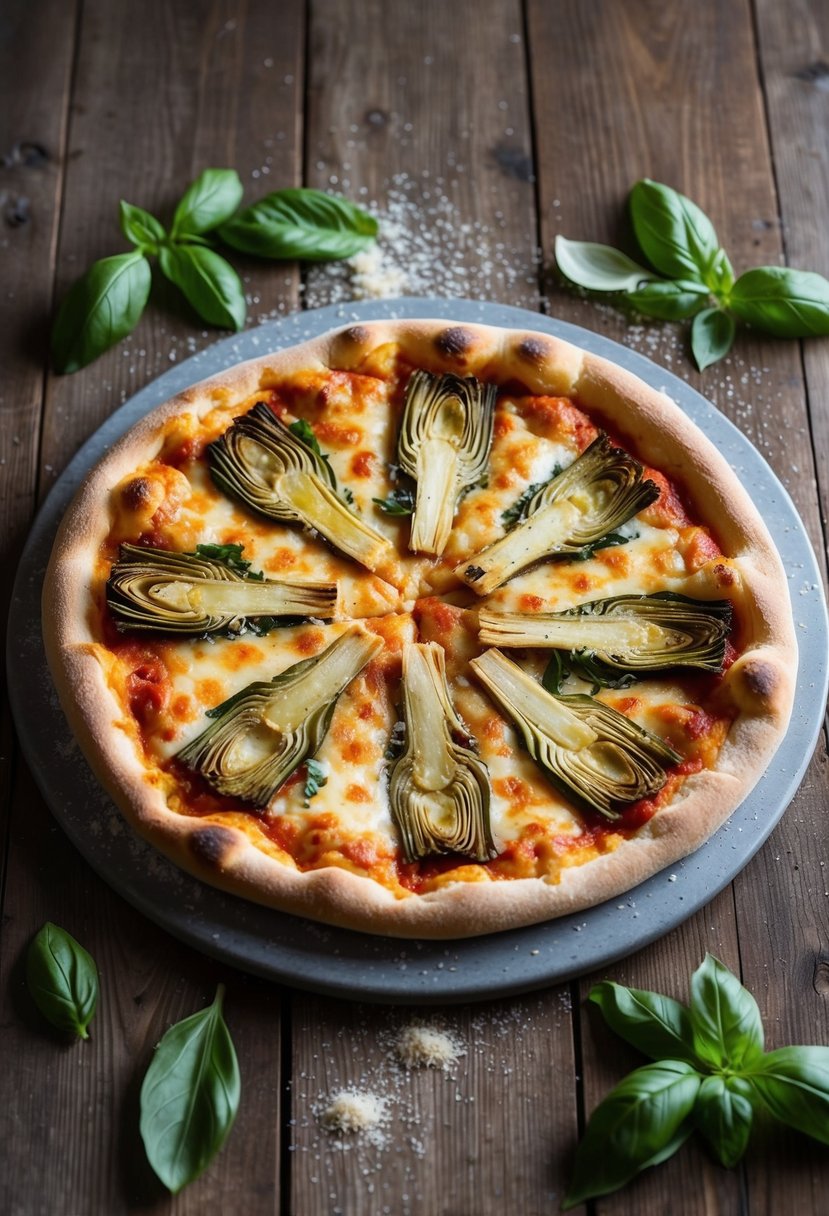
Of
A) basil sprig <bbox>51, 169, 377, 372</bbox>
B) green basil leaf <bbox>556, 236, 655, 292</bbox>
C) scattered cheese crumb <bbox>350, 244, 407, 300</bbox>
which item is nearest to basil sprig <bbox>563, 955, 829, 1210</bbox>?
green basil leaf <bbox>556, 236, 655, 292</bbox>

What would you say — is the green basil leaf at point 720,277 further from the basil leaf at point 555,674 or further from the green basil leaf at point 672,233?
the basil leaf at point 555,674

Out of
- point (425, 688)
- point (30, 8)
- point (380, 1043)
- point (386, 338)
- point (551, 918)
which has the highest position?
point (30, 8)

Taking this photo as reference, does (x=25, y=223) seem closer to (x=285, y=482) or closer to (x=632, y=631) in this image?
(x=285, y=482)

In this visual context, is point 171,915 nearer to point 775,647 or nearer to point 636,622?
A: point 636,622

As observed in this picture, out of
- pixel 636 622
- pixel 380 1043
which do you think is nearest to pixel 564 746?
pixel 636 622

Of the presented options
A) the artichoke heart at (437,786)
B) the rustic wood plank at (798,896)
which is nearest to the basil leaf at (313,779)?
the artichoke heart at (437,786)

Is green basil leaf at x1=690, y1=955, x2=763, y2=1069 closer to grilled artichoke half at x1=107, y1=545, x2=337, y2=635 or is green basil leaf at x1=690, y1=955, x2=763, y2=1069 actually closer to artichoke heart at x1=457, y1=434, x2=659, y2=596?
artichoke heart at x1=457, y1=434, x2=659, y2=596

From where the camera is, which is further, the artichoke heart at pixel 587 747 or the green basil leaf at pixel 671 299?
the green basil leaf at pixel 671 299
